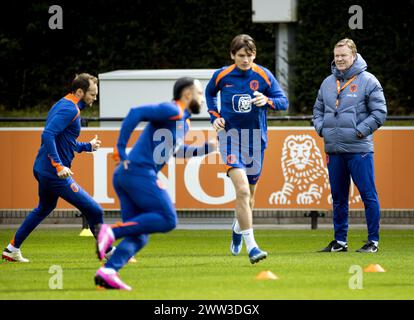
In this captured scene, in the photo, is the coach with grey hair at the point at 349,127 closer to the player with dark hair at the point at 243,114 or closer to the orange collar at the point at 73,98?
the player with dark hair at the point at 243,114

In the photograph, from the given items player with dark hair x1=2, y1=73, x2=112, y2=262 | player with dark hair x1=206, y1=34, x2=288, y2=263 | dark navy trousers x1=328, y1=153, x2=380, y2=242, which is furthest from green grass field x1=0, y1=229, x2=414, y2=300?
player with dark hair x1=206, y1=34, x2=288, y2=263

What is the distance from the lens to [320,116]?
46.5 feet

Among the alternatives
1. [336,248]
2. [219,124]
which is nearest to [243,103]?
[219,124]

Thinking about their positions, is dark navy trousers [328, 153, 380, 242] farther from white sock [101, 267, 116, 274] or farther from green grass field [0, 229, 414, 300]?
white sock [101, 267, 116, 274]

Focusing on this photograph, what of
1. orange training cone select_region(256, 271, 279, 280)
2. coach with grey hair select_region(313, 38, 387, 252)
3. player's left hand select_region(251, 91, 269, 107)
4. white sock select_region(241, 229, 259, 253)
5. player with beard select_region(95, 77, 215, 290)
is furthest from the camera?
coach with grey hair select_region(313, 38, 387, 252)

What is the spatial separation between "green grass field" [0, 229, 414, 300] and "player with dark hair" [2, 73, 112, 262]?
59 cm

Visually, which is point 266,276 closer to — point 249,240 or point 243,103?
point 249,240

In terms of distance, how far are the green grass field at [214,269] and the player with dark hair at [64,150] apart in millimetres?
589

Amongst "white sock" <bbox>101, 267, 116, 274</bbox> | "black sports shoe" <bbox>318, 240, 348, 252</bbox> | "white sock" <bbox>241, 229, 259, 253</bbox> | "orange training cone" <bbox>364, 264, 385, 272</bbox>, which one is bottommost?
"black sports shoe" <bbox>318, 240, 348, 252</bbox>

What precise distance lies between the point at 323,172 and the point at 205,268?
532cm

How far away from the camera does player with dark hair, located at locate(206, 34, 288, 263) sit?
1290cm

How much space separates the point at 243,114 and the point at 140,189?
2.97 m

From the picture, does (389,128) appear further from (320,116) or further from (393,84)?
(393,84)

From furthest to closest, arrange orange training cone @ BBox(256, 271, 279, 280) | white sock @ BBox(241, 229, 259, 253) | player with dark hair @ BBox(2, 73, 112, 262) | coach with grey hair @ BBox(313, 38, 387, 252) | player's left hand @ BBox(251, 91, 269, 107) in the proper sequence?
coach with grey hair @ BBox(313, 38, 387, 252) < player with dark hair @ BBox(2, 73, 112, 262) < player's left hand @ BBox(251, 91, 269, 107) < white sock @ BBox(241, 229, 259, 253) < orange training cone @ BBox(256, 271, 279, 280)
